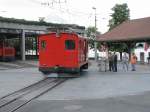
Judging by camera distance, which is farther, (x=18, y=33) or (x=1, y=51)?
(x=18, y=33)

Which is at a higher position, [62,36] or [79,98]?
[62,36]

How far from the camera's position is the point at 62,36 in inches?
1149

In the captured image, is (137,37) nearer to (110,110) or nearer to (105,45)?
(105,45)

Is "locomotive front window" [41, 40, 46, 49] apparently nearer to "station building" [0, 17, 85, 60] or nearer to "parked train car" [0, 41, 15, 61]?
"parked train car" [0, 41, 15, 61]

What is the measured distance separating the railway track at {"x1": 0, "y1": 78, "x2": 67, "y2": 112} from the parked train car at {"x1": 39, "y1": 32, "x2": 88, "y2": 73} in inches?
185

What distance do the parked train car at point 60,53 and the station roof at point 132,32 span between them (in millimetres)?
20944

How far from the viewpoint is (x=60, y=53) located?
29.2 m

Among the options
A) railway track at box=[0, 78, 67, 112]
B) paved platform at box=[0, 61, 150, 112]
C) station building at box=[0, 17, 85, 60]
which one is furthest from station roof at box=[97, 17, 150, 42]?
railway track at box=[0, 78, 67, 112]

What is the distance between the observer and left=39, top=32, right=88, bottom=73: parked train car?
2895 cm

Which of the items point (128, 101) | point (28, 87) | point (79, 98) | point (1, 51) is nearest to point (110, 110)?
point (128, 101)

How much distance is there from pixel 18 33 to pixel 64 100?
4330 centimetres

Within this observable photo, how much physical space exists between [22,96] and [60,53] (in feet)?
35.7

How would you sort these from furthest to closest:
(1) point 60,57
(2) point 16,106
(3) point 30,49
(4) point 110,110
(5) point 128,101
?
1. (3) point 30,49
2. (1) point 60,57
3. (5) point 128,101
4. (2) point 16,106
5. (4) point 110,110

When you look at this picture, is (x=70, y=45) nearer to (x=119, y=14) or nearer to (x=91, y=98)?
(x=91, y=98)
